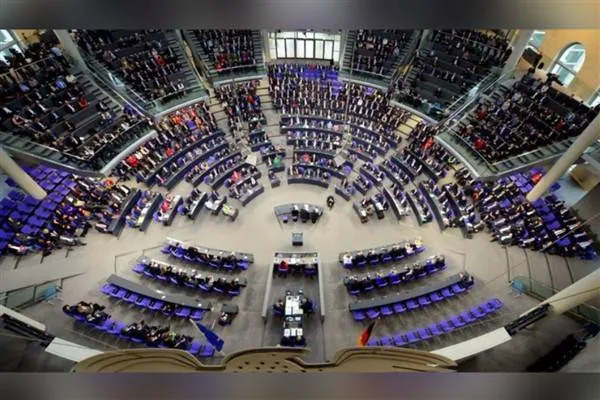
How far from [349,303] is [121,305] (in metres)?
10.1

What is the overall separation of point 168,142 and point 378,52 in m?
15.0

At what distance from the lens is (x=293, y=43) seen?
30.2 meters

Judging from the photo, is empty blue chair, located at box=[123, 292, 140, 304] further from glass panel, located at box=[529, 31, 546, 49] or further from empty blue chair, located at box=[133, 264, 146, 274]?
glass panel, located at box=[529, 31, 546, 49]

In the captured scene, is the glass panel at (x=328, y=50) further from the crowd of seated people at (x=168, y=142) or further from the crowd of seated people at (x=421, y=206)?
the crowd of seated people at (x=421, y=206)

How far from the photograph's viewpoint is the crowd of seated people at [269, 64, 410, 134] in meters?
25.3

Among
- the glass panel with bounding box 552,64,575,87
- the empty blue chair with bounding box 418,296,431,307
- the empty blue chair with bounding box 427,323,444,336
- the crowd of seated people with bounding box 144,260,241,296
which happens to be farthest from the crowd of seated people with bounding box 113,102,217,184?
the glass panel with bounding box 552,64,575,87

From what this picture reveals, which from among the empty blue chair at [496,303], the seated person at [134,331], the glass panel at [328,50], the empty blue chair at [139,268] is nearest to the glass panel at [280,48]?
the glass panel at [328,50]

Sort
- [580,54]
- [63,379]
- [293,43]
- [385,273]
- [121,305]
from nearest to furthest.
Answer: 1. [63,379]
2. [121,305]
3. [385,273]
4. [580,54]
5. [293,43]

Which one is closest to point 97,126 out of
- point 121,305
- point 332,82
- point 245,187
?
point 245,187

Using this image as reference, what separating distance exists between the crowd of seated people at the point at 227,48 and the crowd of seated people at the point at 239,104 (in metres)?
1.90

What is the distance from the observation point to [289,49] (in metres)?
30.6

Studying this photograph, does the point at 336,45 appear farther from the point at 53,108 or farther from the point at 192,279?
the point at 192,279

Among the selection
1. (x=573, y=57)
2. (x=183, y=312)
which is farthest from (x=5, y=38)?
(x=573, y=57)

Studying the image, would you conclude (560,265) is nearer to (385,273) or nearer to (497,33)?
(385,273)
